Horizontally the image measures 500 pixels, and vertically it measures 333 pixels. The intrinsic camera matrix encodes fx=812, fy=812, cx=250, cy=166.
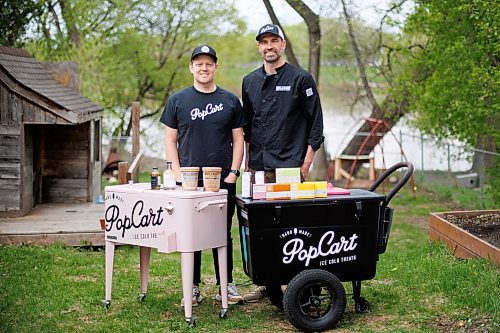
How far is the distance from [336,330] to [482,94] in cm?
567

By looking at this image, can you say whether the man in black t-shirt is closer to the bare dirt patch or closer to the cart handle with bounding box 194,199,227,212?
the cart handle with bounding box 194,199,227,212

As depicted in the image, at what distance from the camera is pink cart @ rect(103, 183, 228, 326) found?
5746 millimetres

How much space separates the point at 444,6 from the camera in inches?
449

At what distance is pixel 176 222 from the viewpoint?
18.9ft

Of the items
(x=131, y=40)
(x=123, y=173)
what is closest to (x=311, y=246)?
(x=123, y=173)

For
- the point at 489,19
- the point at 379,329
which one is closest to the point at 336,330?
the point at 379,329

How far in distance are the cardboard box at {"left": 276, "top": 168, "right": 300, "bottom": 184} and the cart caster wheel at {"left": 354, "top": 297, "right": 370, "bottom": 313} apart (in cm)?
110

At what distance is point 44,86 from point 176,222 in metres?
Result: 6.26

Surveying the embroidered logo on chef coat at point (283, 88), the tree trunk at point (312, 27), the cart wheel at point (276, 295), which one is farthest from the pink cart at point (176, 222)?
the tree trunk at point (312, 27)

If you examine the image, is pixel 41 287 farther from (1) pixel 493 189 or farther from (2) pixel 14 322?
(1) pixel 493 189

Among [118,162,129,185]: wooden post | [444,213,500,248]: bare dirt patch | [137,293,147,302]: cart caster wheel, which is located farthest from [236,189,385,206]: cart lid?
[118,162,129,185]: wooden post

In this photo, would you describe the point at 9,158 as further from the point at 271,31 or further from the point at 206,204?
the point at 271,31

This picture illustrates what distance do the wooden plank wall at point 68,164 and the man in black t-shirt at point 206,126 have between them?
20.1 feet

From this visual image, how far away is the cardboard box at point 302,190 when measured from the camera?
5660 millimetres
